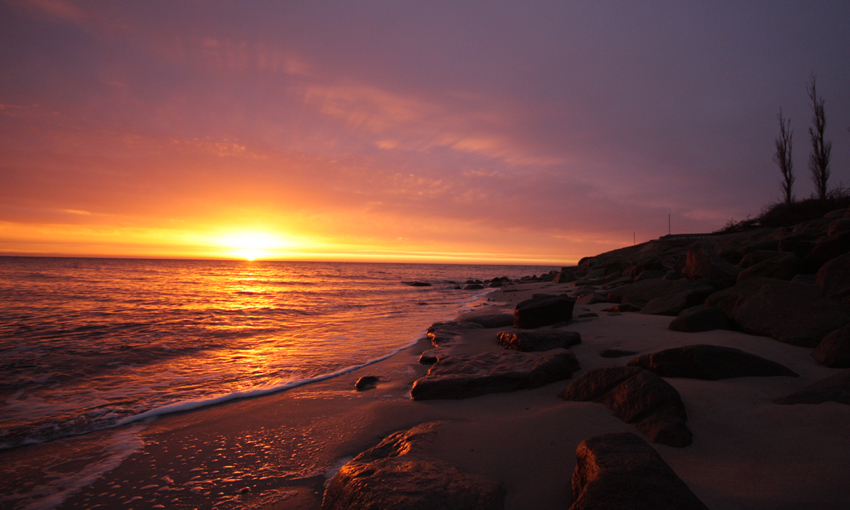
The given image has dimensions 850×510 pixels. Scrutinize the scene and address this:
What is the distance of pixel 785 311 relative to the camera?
4508 mm

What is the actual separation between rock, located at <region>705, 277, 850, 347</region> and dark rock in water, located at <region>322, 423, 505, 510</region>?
165 inches

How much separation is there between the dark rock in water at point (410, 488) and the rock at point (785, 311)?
420 cm

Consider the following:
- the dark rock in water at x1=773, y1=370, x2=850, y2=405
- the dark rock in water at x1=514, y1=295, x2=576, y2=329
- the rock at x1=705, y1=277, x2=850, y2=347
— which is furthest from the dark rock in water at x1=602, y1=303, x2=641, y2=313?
the dark rock in water at x1=773, y1=370, x2=850, y2=405

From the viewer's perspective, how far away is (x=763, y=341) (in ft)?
14.0

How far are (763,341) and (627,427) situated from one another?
9.34ft

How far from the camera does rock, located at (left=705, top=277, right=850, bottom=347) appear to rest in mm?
4082

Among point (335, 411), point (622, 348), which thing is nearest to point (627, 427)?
point (622, 348)

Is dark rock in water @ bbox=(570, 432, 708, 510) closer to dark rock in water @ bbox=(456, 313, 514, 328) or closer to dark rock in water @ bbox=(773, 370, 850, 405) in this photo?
dark rock in water @ bbox=(773, 370, 850, 405)

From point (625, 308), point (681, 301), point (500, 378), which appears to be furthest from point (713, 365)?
point (625, 308)

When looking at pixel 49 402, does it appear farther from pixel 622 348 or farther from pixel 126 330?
pixel 622 348

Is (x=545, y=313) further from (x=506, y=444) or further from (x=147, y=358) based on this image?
(x=147, y=358)

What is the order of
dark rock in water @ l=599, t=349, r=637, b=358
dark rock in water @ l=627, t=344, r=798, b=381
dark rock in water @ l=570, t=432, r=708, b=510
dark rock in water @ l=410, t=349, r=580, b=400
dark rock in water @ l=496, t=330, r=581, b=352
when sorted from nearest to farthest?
dark rock in water @ l=570, t=432, r=708, b=510 < dark rock in water @ l=627, t=344, r=798, b=381 < dark rock in water @ l=410, t=349, r=580, b=400 < dark rock in water @ l=599, t=349, r=637, b=358 < dark rock in water @ l=496, t=330, r=581, b=352

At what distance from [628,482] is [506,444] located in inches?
45.6

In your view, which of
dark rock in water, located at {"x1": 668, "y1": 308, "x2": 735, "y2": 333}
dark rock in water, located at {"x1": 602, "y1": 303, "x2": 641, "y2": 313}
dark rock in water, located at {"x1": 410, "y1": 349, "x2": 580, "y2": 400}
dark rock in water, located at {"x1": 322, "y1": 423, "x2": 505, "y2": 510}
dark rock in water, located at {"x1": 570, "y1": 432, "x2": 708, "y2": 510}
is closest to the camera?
dark rock in water, located at {"x1": 570, "y1": 432, "x2": 708, "y2": 510}
